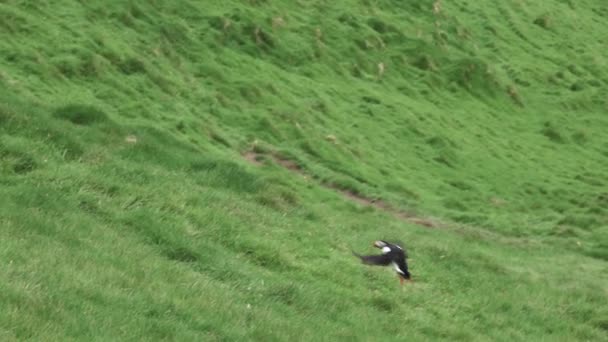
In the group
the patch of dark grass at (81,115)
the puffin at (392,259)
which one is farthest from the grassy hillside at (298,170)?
the puffin at (392,259)

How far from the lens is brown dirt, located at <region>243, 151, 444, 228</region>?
86.0ft

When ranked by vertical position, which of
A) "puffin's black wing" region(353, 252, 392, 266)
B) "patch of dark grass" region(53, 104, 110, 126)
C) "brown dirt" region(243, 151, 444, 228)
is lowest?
"brown dirt" region(243, 151, 444, 228)

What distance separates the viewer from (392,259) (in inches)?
628

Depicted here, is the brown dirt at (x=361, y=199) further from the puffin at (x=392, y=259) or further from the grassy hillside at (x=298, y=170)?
the puffin at (x=392, y=259)

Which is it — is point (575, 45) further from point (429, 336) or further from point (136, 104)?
point (429, 336)

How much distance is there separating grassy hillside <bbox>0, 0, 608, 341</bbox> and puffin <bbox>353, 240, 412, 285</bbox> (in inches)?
10.3

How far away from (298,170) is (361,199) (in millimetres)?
2065

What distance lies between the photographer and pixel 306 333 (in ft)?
37.7

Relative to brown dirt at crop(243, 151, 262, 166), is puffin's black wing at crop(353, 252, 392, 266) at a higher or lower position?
higher

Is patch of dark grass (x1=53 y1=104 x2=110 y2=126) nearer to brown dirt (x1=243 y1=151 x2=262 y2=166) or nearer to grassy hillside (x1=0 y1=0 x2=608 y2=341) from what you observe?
grassy hillside (x1=0 y1=0 x2=608 y2=341)

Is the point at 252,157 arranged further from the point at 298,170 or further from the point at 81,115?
the point at 81,115

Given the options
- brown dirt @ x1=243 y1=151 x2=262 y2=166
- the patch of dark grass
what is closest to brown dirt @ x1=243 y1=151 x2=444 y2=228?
brown dirt @ x1=243 y1=151 x2=262 y2=166

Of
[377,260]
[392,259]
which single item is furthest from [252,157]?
[392,259]

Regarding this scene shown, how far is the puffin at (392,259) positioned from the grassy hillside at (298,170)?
26 centimetres
